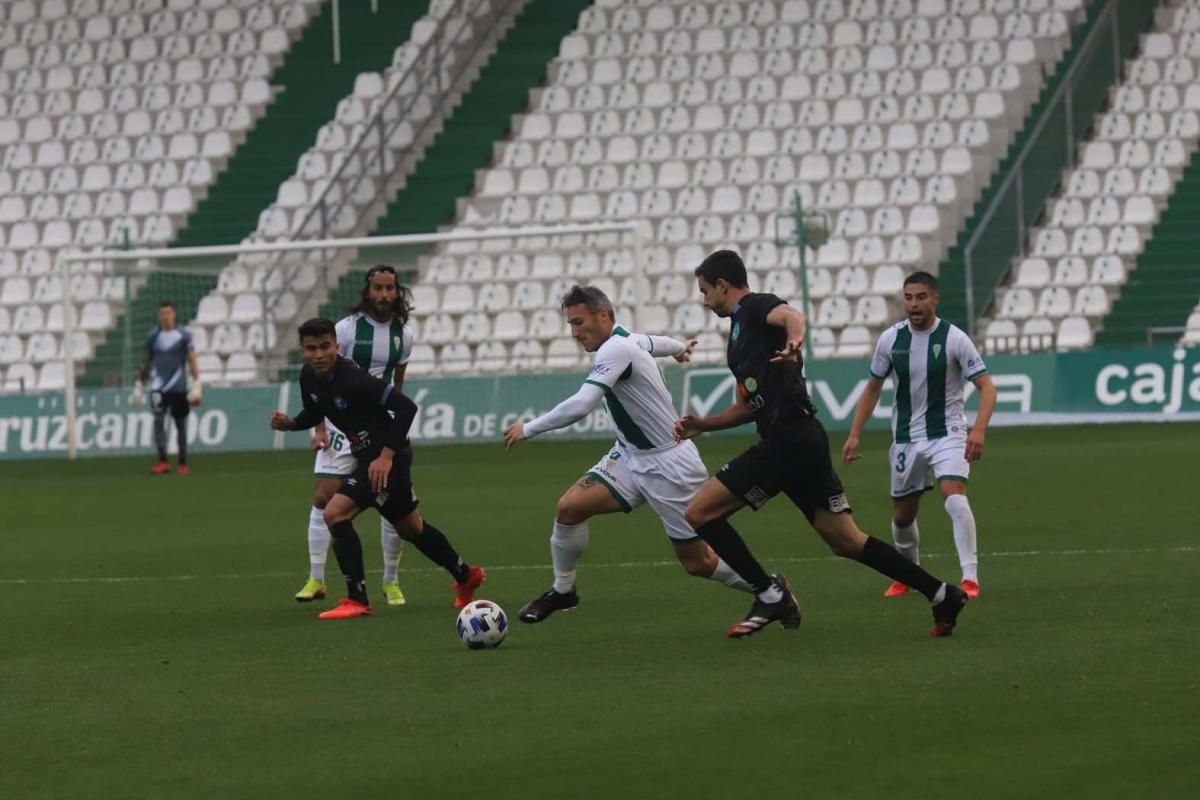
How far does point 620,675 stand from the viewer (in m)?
9.27

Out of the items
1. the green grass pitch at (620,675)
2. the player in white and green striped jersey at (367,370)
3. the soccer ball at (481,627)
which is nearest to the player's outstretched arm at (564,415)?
the soccer ball at (481,627)

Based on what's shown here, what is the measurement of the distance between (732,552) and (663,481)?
0.65 meters

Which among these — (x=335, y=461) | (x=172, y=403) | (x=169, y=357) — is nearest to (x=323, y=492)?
(x=335, y=461)

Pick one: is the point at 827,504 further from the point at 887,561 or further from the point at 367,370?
the point at 367,370

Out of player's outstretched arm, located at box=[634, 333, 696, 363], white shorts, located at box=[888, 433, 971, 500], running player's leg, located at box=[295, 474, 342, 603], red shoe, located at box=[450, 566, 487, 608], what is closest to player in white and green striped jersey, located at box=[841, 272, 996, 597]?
white shorts, located at box=[888, 433, 971, 500]

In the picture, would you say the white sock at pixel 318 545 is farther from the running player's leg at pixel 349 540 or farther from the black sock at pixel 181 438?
the black sock at pixel 181 438

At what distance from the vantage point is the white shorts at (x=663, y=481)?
35.7 feet

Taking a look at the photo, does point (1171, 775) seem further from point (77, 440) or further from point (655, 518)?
point (77, 440)

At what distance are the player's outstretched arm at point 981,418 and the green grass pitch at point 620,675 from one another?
0.80m

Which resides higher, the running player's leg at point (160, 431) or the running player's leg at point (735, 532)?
the running player's leg at point (735, 532)

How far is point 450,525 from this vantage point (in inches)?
707

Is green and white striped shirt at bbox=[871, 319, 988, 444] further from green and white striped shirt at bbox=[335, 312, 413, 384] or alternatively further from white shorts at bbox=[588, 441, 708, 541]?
green and white striped shirt at bbox=[335, 312, 413, 384]

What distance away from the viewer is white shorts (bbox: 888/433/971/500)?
11961 mm

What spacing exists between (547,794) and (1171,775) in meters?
1.93
